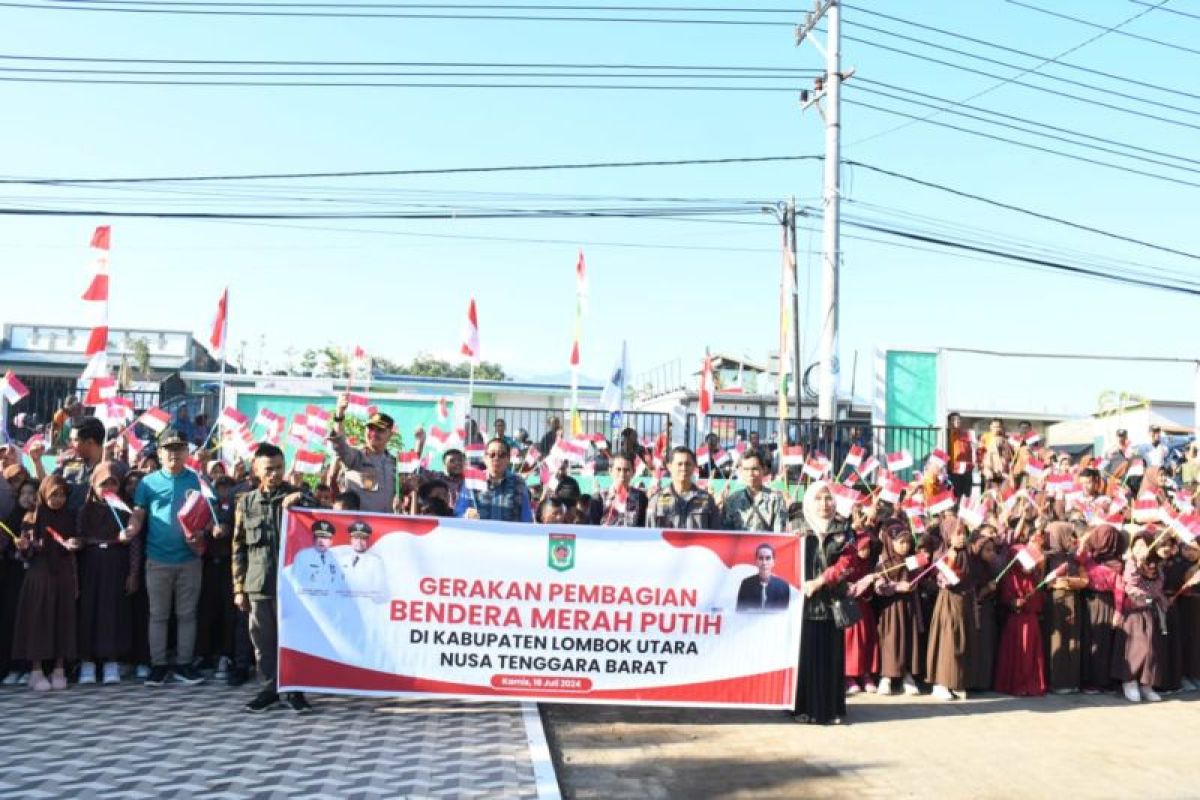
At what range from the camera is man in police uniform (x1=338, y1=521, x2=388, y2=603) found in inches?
284

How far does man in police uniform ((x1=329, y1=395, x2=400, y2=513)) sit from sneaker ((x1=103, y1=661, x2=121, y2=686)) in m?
2.22

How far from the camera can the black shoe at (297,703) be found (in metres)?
7.17

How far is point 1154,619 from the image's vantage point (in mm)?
9023

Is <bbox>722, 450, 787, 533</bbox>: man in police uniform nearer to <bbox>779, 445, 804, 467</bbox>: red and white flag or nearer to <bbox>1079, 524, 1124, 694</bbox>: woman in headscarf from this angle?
<bbox>1079, 524, 1124, 694</bbox>: woman in headscarf

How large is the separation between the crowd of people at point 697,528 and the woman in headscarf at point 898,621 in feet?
0.05

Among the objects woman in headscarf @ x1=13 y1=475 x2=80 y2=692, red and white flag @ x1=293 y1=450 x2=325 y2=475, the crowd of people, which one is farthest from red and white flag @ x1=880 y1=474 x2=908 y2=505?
woman in headscarf @ x1=13 y1=475 x2=80 y2=692

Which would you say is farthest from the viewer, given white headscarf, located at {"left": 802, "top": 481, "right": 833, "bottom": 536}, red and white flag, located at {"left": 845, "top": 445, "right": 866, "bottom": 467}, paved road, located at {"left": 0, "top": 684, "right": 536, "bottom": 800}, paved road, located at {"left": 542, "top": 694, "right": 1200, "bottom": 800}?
red and white flag, located at {"left": 845, "top": 445, "right": 866, "bottom": 467}

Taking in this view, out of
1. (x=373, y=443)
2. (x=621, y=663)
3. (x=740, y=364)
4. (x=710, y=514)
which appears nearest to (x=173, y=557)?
(x=373, y=443)

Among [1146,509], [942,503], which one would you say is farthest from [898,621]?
[1146,509]

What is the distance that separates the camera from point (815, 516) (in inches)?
303

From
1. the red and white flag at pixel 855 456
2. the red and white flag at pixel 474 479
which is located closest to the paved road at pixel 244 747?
the red and white flag at pixel 474 479

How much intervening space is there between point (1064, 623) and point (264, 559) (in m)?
6.71

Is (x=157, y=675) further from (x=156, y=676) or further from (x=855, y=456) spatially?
(x=855, y=456)

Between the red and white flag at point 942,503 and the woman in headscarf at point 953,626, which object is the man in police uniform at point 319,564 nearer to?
the woman in headscarf at point 953,626
